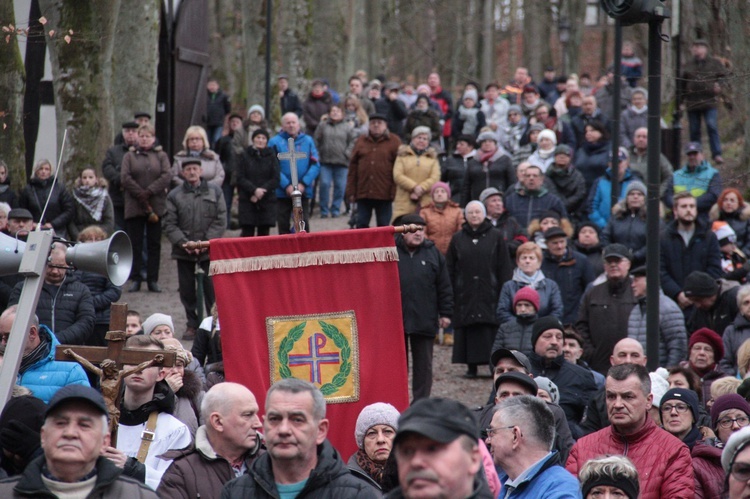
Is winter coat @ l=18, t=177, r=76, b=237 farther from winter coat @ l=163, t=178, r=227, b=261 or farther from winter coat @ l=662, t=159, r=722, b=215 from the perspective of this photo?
winter coat @ l=662, t=159, r=722, b=215

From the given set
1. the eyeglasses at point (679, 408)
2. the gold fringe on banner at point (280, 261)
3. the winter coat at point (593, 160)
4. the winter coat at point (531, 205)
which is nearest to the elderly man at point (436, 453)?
the gold fringe on banner at point (280, 261)

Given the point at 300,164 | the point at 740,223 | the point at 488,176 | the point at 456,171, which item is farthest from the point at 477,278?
the point at 300,164

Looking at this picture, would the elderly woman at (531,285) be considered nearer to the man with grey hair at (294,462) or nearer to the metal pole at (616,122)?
the metal pole at (616,122)

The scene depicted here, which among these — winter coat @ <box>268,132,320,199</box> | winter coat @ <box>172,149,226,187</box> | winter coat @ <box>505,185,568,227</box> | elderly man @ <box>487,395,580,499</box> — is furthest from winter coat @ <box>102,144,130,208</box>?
elderly man @ <box>487,395,580,499</box>

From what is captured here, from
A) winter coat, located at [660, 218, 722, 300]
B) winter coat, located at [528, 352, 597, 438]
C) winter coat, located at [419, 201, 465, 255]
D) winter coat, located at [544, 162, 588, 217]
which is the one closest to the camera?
winter coat, located at [528, 352, 597, 438]

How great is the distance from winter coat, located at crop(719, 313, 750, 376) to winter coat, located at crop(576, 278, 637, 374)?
129cm

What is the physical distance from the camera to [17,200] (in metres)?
14.8

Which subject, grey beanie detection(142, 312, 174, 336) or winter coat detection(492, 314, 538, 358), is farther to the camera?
winter coat detection(492, 314, 538, 358)

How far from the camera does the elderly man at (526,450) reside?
19.6ft

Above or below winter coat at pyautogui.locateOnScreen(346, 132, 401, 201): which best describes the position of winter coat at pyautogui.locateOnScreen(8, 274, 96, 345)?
below

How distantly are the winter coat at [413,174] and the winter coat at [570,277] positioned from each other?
11.9ft

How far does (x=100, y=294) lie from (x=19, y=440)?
604 centimetres

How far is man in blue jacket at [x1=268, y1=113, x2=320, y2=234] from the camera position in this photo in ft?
56.6

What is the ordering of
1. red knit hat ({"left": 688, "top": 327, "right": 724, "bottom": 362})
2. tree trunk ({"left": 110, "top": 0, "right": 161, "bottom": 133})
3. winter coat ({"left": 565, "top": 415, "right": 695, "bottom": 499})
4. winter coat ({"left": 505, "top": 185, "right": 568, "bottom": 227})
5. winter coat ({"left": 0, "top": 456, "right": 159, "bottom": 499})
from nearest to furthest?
winter coat ({"left": 0, "top": 456, "right": 159, "bottom": 499}) < winter coat ({"left": 565, "top": 415, "right": 695, "bottom": 499}) < red knit hat ({"left": 688, "top": 327, "right": 724, "bottom": 362}) < winter coat ({"left": 505, "top": 185, "right": 568, "bottom": 227}) < tree trunk ({"left": 110, "top": 0, "right": 161, "bottom": 133})
